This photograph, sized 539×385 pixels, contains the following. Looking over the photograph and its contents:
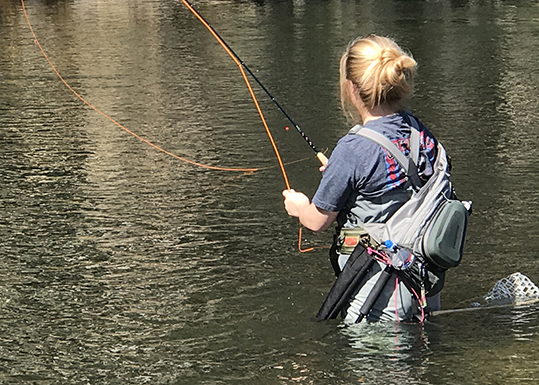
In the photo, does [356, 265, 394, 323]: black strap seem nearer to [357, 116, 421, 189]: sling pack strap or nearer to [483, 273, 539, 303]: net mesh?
[357, 116, 421, 189]: sling pack strap

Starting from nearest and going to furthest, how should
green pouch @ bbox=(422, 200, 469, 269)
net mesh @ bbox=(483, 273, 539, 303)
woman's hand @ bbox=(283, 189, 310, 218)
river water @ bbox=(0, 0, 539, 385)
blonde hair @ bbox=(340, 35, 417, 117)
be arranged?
1. blonde hair @ bbox=(340, 35, 417, 117)
2. green pouch @ bbox=(422, 200, 469, 269)
3. woman's hand @ bbox=(283, 189, 310, 218)
4. river water @ bbox=(0, 0, 539, 385)
5. net mesh @ bbox=(483, 273, 539, 303)

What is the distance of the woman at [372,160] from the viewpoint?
154 inches

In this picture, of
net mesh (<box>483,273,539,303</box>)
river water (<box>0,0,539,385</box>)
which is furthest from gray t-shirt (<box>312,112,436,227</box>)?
net mesh (<box>483,273,539,303</box>)

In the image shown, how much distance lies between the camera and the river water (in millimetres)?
4691

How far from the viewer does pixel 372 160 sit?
3.93m

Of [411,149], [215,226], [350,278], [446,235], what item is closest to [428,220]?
[446,235]

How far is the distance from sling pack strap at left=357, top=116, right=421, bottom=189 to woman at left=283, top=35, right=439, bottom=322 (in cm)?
2

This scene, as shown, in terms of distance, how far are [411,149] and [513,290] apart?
1.73 m

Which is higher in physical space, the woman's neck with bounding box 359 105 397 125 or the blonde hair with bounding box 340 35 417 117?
the blonde hair with bounding box 340 35 417 117

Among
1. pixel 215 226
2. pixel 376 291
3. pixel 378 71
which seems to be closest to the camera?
pixel 378 71

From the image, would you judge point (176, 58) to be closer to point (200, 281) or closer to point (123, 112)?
point (123, 112)

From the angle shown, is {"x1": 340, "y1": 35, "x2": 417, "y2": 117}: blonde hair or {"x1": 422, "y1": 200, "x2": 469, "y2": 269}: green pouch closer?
{"x1": 340, "y1": 35, "x2": 417, "y2": 117}: blonde hair

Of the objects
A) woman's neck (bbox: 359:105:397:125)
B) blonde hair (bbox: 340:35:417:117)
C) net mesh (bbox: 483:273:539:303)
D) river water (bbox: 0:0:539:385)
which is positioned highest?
blonde hair (bbox: 340:35:417:117)

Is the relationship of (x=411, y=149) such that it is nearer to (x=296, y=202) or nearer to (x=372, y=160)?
(x=372, y=160)
